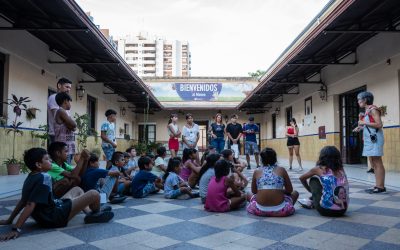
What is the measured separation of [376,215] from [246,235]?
1.65 meters

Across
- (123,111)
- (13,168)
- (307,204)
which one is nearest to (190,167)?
(307,204)

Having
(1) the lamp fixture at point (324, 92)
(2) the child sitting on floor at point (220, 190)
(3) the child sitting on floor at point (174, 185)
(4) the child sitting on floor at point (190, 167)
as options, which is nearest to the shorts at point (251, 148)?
(1) the lamp fixture at point (324, 92)

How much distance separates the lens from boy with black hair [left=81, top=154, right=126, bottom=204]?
4.21 meters

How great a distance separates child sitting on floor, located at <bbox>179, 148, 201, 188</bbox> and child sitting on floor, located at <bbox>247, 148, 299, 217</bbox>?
6.77 ft

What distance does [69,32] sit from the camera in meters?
8.08

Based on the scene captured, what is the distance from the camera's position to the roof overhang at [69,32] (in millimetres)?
6496

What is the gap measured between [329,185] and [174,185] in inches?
91.6

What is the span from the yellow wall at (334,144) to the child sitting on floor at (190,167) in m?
5.08

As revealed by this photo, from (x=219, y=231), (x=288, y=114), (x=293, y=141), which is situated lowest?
(x=219, y=231)

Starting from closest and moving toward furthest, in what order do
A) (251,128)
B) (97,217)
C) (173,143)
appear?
(97,217) < (173,143) < (251,128)

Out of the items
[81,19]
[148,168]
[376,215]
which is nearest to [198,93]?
[81,19]

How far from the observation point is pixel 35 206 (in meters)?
3.16

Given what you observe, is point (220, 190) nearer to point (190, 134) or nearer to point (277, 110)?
point (190, 134)

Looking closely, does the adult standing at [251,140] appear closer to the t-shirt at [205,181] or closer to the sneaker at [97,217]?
the t-shirt at [205,181]
